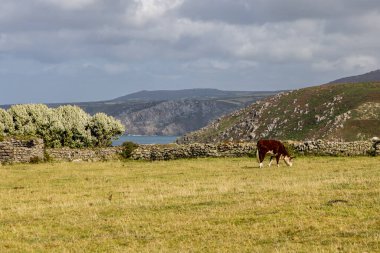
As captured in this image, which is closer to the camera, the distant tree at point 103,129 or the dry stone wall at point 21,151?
the dry stone wall at point 21,151

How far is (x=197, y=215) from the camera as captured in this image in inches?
668

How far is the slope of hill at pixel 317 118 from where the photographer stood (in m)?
144

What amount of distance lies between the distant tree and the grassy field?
4291cm

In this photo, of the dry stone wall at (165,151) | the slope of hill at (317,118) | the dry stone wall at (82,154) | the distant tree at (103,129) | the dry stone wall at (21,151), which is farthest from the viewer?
the slope of hill at (317,118)

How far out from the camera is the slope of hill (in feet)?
474

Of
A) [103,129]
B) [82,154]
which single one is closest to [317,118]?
[103,129]

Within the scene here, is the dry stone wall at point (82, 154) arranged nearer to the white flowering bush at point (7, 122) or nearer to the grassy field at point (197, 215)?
the white flowering bush at point (7, 122)

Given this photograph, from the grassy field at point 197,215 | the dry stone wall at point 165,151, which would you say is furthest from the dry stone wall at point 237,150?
the grassy field at point 197,215

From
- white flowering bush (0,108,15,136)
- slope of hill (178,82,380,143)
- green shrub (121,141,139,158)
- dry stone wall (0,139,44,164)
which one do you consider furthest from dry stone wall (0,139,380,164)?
slope of hill (178,82,380,143)

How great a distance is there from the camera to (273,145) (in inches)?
1451

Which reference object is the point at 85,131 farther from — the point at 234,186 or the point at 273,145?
the point at 234,186

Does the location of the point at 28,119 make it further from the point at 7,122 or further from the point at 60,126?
the point at 60,126

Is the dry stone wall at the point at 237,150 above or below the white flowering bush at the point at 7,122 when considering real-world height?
below

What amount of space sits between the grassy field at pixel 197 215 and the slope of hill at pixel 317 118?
113975mm
